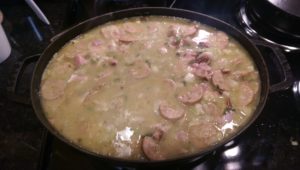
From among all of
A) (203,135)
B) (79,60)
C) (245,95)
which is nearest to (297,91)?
(245,95)

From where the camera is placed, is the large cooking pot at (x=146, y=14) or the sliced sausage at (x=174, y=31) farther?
the sliced sausage at (x=174, y=31)

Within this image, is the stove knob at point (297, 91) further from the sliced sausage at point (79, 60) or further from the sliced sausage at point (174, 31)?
the sliced sausage at point (79, 60)

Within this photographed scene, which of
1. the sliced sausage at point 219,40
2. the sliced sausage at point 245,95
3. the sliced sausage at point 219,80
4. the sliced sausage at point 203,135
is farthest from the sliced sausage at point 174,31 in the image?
the sliced sausage at point 203,135

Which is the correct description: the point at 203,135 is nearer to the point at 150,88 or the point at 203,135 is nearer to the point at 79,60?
the point at 150,88

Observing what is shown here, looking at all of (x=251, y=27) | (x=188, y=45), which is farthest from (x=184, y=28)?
(x=251, y=27)

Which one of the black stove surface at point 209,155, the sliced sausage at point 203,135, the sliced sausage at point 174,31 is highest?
the sliced sausage at point 174,31

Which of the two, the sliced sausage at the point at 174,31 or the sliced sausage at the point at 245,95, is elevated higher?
the sliced sausage at the point at 174,31

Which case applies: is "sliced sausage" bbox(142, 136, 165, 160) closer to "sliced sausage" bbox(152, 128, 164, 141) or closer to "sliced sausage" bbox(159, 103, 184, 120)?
"sliced sausage" bbox(152, 128, 164, 141)

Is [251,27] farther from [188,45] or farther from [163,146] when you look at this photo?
[163,146]
